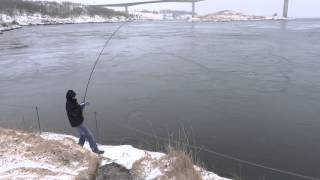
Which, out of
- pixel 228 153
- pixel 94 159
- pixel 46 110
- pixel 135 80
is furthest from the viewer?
pixel 135 80

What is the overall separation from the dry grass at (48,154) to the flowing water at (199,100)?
2.36 m

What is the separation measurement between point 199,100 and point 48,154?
6.92 meters

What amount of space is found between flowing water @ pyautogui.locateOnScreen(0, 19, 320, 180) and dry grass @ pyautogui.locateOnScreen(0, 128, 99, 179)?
7.75ft

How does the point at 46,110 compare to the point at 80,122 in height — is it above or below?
below

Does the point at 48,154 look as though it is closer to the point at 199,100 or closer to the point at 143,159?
→ the point at 143,159

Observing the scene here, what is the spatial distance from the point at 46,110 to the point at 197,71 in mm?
7535

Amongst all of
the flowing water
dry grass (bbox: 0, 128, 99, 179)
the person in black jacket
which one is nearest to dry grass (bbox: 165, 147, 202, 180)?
dry grass (bbox: 0, 128, 99, 179)

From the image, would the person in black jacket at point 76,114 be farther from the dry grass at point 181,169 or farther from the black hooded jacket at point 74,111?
the dry grass at point 181,169

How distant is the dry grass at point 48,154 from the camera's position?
6.72 m

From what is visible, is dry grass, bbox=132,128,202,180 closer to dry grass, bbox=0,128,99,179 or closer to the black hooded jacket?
dry grass, bbox=0,128,99,179

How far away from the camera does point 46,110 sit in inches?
506

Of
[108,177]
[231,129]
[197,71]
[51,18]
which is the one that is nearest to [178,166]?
[108,177]

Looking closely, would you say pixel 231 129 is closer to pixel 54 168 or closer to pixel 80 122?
pixel 80 122

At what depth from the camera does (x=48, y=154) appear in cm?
731
